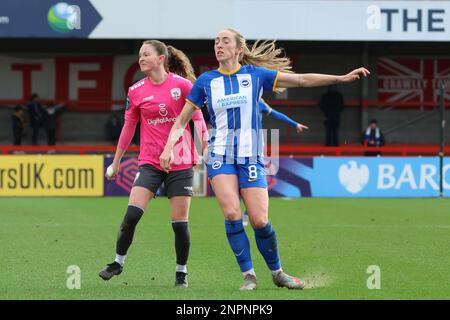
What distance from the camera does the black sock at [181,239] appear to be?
9367mm

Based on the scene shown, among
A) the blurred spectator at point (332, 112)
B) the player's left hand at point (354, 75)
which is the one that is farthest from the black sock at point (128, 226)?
the blurred spectator at point (332, 112)

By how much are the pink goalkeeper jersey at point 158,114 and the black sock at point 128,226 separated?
1.46ft

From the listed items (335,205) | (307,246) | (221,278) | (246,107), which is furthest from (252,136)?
(335,205)

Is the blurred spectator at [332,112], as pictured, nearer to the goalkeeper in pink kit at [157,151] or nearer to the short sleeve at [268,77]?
the goalkeeper in pink kit at [157,151]

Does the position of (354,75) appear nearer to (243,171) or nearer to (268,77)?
(268,77)

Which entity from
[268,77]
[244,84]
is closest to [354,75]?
[268,77]

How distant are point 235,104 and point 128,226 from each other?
1499mm

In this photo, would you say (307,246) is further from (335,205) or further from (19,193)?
(19,193)

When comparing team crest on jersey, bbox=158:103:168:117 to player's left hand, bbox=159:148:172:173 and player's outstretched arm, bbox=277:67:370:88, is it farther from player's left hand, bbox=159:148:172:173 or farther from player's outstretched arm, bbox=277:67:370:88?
player's outstretched arm, bbox=277:67:370:88

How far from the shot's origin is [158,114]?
366 inches

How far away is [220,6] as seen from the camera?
1125 inches

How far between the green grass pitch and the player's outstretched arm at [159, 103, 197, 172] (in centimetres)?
109

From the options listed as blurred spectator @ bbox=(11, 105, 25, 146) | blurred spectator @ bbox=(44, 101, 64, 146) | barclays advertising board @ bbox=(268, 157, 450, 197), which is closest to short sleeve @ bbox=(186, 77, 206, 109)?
barclays advertising board @ bbox=(268, 157, 450, 197)
